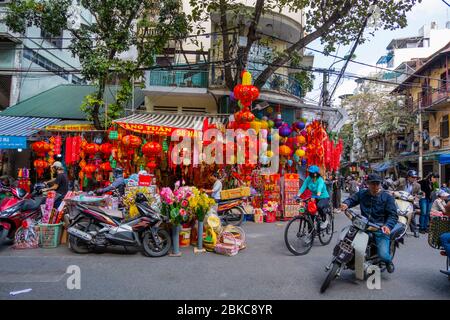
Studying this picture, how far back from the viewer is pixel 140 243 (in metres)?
6.33

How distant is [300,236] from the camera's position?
21.6ft

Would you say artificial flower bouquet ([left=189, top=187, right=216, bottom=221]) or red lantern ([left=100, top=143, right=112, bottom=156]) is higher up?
red lantern ([left=100, top=143, right=112, bottom=156])

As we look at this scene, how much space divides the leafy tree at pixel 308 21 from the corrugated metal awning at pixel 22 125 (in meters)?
6.65

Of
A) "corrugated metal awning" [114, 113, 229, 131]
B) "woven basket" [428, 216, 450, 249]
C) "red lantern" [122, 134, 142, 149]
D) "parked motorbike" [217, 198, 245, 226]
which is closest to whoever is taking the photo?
"woven basket" [428, 216, 450, 249]

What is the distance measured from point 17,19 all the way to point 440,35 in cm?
4001

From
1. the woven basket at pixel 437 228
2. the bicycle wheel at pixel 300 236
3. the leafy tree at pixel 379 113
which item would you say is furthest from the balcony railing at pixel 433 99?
the woven basket at pixel 437 228

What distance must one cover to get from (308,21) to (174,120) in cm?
620

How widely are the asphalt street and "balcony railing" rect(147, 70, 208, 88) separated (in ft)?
27.4

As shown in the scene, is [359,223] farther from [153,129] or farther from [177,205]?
[153,129]

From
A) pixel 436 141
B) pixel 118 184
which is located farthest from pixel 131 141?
pixel 436 141

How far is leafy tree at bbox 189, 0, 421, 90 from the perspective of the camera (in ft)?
36.4

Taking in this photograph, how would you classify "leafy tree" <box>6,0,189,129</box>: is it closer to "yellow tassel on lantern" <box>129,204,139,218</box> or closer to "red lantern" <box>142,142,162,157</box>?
"red lantern" <box>142,142,162,157</box>

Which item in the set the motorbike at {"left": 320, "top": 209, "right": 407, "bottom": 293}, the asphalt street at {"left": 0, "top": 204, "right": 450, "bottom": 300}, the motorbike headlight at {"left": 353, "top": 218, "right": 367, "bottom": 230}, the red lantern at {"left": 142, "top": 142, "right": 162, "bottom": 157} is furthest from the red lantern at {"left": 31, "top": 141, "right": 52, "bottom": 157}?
the motorbike headlight at {"left": 353, "top": 218, "right": 367, "bottom": 230}
